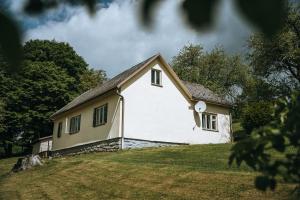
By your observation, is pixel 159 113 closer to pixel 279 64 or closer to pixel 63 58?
pixel 279 64

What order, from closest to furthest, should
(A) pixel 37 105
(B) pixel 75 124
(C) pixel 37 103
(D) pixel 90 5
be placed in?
(D) pixel 90 5
(B) pixel 75 124
(A) pixel 37 105
(C) pixel 37 103

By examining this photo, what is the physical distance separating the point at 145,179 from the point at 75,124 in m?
17.1

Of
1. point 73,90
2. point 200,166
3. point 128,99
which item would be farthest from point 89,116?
point 73,90

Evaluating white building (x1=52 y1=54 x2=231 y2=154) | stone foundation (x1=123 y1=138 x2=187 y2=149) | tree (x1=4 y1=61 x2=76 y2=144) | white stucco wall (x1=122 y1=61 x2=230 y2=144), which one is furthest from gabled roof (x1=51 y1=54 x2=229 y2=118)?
tree (x1=4 y1=61 x2=76 y2=144)

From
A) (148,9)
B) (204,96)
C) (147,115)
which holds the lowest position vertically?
(148,9)

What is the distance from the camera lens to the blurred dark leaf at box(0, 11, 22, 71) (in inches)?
42.5

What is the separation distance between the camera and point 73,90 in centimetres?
4819

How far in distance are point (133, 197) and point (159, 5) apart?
11.0 m

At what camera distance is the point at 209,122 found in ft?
94.6

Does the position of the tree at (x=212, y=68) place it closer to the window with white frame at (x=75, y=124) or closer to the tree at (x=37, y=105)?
the tree at (x=37, y=105)

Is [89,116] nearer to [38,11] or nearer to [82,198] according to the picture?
[82,198]

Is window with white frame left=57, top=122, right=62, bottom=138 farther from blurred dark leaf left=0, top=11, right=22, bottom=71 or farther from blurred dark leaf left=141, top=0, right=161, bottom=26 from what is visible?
→ blurred dark leaf left=141, top=0, right=161, bottom=26

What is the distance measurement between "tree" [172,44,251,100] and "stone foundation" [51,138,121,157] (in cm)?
2865

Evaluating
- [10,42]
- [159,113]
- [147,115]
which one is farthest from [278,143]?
[159,113]
